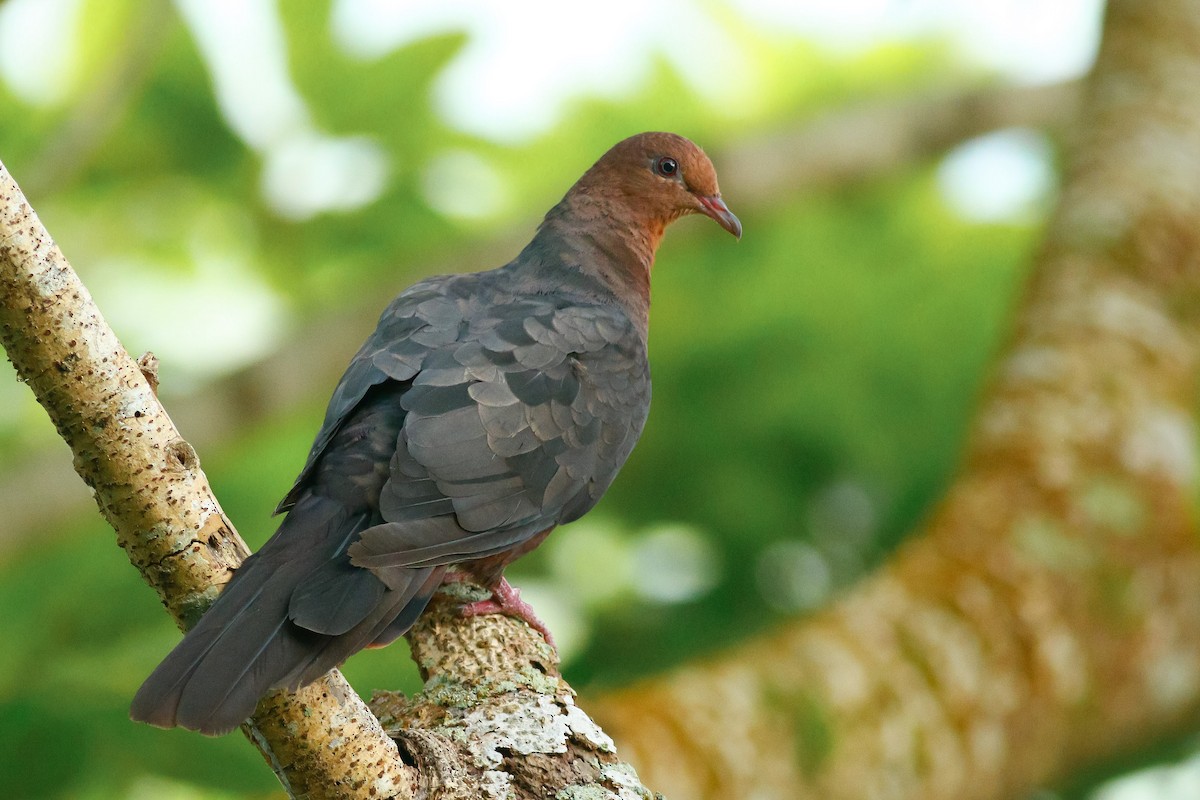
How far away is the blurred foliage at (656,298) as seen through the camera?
4914 millimetres

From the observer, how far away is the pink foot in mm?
2984

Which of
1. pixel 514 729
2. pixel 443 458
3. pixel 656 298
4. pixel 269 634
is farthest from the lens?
pixel 656 298

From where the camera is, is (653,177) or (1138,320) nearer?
(653,177)

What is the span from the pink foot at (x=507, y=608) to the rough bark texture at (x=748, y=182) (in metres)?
1.87

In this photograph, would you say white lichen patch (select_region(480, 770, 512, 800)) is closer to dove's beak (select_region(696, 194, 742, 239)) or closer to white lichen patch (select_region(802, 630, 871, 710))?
white lichen patch (select_region(802, 630, 871, 710))

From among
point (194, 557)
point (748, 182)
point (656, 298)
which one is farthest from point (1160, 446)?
point (194, 557)

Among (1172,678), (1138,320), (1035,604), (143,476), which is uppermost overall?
(143,476)

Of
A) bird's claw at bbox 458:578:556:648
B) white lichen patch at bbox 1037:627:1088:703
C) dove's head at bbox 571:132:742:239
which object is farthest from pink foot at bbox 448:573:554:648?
white lichen patch at bbox 1037:627:1088:703

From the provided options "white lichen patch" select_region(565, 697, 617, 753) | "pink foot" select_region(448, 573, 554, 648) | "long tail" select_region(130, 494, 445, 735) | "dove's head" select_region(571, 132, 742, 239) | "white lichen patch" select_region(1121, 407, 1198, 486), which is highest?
"dove's head" select_region(571, 132, 742, 239)

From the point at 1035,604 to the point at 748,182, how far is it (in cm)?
212

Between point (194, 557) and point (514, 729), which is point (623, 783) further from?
point (194, 557)

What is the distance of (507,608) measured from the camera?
9.97 ft

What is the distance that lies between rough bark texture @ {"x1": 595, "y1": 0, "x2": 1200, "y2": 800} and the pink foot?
360mm

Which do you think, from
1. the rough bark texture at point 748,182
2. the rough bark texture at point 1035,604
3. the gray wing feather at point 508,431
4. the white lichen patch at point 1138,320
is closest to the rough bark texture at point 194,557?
the gray wing feather at point 508,431
